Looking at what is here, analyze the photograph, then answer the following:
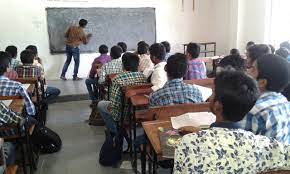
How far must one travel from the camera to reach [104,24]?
7.24 m

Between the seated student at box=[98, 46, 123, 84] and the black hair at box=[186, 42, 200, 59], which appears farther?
the seated student at box=[98, 46, 123, 84]

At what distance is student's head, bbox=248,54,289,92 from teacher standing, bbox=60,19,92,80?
18.4 ft

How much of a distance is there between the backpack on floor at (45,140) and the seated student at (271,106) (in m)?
2.28

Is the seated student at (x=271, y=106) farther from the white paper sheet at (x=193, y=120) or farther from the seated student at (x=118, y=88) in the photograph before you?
the seated student at (x=118, y=88)

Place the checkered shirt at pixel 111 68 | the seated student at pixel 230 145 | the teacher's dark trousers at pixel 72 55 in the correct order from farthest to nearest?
the teacher's dark trousers at pixel 72 55
the checkered shirt at pixel 111 68
the seated student at pixel 230 145

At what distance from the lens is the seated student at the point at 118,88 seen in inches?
121

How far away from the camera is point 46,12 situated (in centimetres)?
676

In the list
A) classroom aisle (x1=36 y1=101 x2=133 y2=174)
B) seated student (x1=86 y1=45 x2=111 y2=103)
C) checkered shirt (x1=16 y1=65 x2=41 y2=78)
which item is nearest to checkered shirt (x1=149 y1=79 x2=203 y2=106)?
classroom aisle (x1=36 y1=101 x2=133 y2=174)

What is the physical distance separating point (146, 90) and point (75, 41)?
4.28 m

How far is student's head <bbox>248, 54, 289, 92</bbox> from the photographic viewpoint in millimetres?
1588

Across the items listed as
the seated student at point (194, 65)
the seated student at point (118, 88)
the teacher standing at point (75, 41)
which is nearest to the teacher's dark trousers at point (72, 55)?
the teacher standing at point (75, 41)

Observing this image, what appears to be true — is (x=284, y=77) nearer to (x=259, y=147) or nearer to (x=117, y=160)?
(x=259, y=147)

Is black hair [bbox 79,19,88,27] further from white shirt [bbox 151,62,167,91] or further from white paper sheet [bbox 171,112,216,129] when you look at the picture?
white paper sheet [bbox 171,112,216,129]

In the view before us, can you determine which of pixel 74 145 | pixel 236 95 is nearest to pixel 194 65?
pixel 74 145
